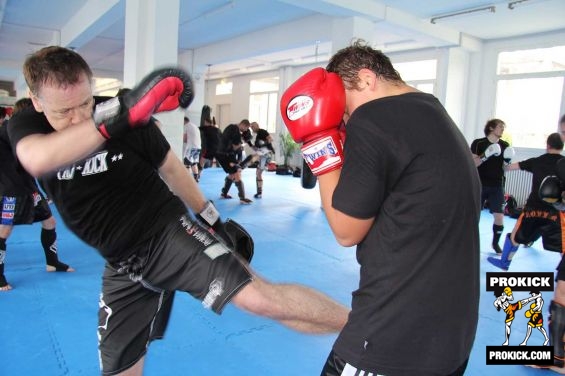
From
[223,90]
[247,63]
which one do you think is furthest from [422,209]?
[223,90]

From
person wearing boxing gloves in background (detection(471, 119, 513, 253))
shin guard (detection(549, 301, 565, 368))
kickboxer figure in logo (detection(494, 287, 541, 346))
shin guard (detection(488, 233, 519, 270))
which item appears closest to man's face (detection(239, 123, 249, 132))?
person wearing boxing gloves in background (detection(471, 119, 513, 253))

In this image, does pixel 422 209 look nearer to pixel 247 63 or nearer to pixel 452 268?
pixel 452 268

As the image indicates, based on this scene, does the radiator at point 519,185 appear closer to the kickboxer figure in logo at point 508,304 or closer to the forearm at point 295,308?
the kickboxer figure in logo at point 508,304

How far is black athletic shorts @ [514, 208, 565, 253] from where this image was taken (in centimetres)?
313

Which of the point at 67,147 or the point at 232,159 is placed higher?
the point at 67,147

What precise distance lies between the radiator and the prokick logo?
196 inches

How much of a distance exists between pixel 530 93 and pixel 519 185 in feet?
6.31

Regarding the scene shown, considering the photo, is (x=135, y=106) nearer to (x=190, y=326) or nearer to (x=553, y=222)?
(x=190, y=326)

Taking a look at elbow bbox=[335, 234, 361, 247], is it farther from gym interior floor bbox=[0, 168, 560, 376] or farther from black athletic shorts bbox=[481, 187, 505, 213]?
black athletic shorts bbox=[481, 187, 505, 213]

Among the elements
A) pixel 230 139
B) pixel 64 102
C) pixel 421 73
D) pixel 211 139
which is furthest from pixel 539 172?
pixel 421 73

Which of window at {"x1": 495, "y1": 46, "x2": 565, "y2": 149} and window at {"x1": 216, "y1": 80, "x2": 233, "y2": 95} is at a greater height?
window at {"x1": 216, "y1": 80, "x2": 233, "y2": 95}

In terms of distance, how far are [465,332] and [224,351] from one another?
1554 millimetres

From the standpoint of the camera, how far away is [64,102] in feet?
4.36

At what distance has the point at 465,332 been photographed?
105 centimetres
